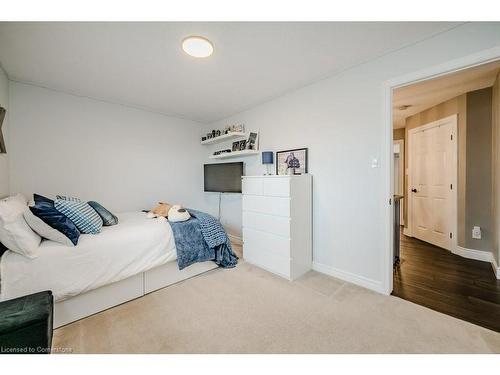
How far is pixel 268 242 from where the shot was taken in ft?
8.30

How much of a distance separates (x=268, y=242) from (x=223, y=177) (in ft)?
5.20

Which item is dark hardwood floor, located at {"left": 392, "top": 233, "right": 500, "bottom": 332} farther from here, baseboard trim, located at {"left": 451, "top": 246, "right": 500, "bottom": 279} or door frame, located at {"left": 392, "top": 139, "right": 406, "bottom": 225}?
door frame, located at {"left": 392, "top": 139, "right": 406, "bottom": 225}

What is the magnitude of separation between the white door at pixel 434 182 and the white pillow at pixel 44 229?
4777mm

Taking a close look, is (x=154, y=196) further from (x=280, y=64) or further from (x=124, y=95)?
(x=280, y=64)

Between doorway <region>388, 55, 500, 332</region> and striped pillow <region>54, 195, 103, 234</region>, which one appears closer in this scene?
striped pillow <region>54, 195, 103, 234</region>

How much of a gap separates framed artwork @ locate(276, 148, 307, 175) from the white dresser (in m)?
0.21

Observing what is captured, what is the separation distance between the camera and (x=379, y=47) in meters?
1.86

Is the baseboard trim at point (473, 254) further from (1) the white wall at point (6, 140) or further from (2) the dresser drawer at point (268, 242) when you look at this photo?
(1) the white wall at point (6, 140)

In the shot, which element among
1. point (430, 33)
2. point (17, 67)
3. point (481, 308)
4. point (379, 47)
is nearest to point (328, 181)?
point (379, 47)

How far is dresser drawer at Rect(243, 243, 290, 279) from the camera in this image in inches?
92.9

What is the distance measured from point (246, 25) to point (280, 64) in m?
0.66

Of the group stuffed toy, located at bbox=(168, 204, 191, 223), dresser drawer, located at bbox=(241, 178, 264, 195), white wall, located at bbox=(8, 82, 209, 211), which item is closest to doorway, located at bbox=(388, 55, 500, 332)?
dresser drawer, located at bbox=(241, 178, 264, 195)

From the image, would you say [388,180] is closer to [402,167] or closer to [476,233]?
[476,233]
